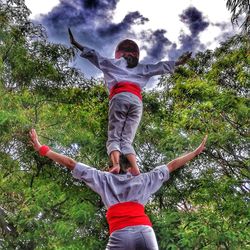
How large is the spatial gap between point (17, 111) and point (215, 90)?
107 inches

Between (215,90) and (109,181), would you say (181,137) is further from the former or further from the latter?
(109,181)

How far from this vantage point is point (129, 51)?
2719 millimetres

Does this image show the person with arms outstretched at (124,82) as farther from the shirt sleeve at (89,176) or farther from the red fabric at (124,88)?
the shirt sleeve at (89,176)

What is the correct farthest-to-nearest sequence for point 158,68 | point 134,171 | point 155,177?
point 158,68 < point 134,171 < point 155,177

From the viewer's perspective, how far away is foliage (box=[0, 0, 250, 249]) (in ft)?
17.3

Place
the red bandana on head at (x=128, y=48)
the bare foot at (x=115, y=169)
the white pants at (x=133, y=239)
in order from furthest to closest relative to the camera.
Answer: the red bandana on head at (x=128, y=48) → the bare foot at (x=115, y=169) → the white pants at (x=133, y=239)

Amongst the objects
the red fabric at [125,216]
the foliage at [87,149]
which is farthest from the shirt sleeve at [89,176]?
the foliage at [87,149]

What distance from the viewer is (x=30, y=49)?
5582 millimetres

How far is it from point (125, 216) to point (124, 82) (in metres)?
0.82

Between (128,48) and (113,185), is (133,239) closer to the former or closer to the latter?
(113,185)

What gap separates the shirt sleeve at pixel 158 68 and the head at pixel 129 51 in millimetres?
82

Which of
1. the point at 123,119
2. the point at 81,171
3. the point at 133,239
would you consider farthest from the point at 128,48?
the point at 133,239

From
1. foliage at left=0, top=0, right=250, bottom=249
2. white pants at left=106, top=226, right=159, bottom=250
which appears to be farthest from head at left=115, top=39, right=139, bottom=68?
foliage at left=0, top=0, right=250, bottom=249

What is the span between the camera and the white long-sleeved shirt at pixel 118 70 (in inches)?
107
